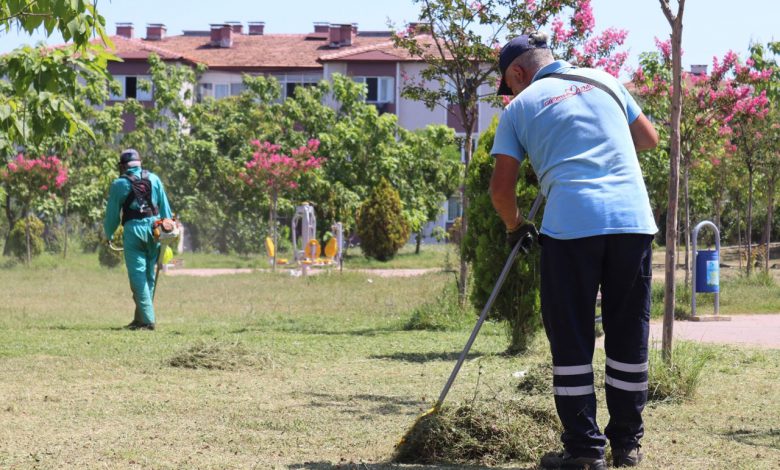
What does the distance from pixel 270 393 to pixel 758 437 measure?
3.17 metres

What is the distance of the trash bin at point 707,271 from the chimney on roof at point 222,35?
47782 millimetres

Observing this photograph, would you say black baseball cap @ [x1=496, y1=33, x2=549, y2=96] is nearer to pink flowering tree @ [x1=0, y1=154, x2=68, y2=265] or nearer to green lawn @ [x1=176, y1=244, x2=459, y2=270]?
green lawn @ [x1=176, y1=244, x2=459, y2=270]

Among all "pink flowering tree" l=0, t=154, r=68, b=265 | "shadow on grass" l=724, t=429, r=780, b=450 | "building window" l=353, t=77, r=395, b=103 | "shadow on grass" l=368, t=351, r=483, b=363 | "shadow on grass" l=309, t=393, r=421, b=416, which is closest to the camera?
"shadow on grass" l=724, t=429, r=780, b=450

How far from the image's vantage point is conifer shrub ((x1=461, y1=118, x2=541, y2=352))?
30.9 ft

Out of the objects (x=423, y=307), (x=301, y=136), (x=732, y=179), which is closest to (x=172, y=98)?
(x=301, y=136)

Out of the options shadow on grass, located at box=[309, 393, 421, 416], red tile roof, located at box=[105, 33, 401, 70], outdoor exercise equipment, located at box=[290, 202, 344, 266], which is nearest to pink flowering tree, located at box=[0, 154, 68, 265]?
outdoor exercise equipment, located at box=[290, 202, 344, 266]

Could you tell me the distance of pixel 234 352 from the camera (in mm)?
9172

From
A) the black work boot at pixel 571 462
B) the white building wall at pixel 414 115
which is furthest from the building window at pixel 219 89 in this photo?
the black work boot at pixel 571 462

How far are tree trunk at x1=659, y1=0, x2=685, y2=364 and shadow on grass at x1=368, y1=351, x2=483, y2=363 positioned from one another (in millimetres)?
2747

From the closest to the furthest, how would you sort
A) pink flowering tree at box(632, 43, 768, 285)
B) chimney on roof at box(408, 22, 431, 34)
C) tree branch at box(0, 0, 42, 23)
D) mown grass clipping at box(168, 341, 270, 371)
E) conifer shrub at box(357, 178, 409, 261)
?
1. tree branch at box(0, 0, 42, 23)
2. mown grass clipping at box(168, 341, 270, 371)
3. chimney on roof at box(408, 22, 431, 34)
4. pink flowering tree at box(632, 43, 768, 285)
5. conifer shrub at box(357, 178, 409, 261)

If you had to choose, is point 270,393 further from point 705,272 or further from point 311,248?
point 311,248

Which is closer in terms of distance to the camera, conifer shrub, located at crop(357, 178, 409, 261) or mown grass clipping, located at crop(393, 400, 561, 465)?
mown grass clipping, located at crop(393, 400, 561, 465)

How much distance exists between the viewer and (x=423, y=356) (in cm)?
997

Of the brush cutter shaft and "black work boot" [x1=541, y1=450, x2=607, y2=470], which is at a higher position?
the brush cutter shaft
